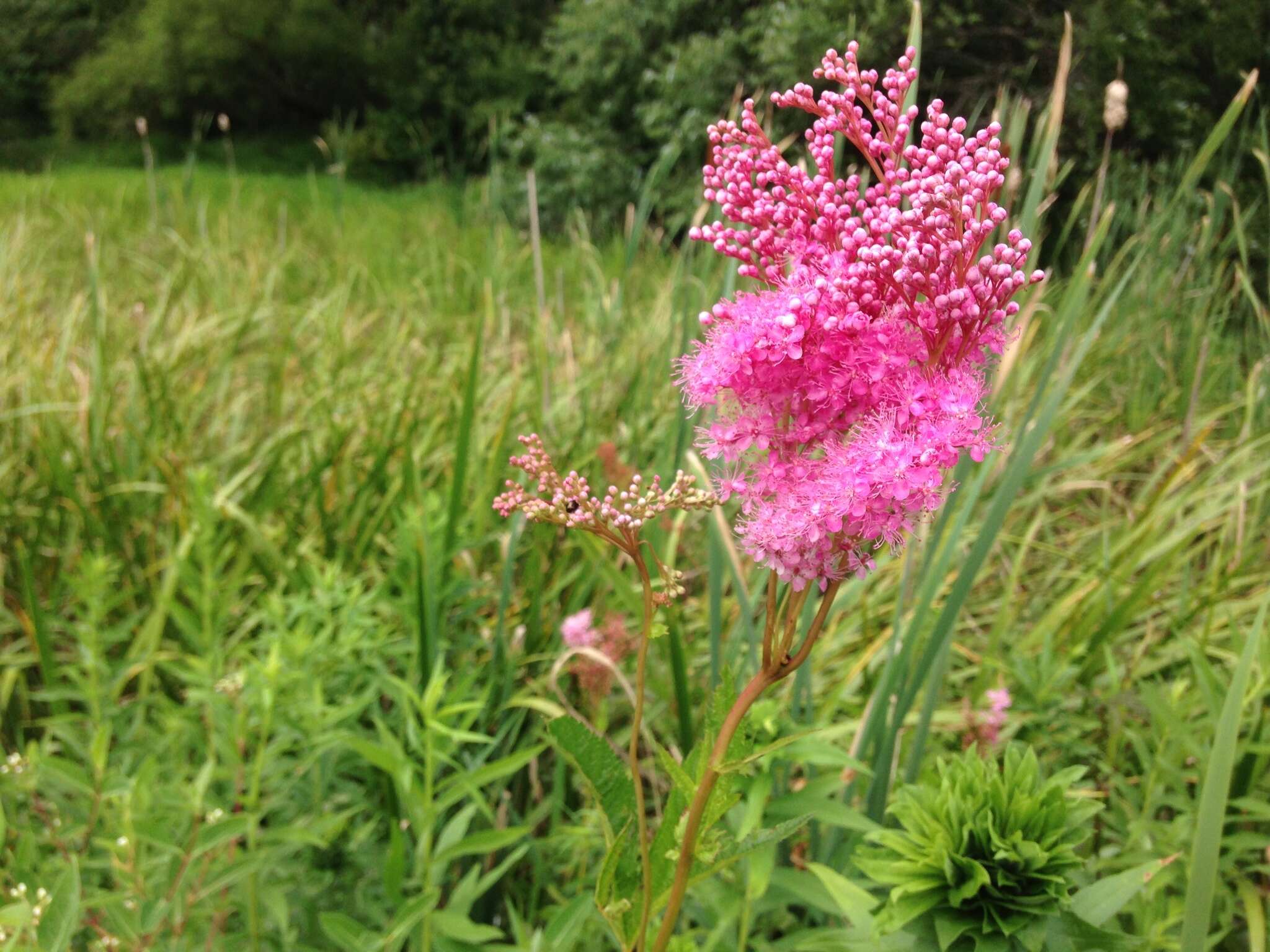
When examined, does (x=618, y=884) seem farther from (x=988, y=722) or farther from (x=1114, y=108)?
(x=1114, y=108)

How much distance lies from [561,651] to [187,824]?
72 centimetres

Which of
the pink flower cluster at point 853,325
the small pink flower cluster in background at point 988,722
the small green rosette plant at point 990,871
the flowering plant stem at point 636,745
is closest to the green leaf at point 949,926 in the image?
the small green rosette plant at point 990,871

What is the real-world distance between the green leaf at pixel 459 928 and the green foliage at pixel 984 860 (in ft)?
1.51

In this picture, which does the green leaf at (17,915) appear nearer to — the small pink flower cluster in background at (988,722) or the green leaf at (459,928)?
the green leaf at (459,928)

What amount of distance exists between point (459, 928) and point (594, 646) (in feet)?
1.89

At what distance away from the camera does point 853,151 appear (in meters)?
6.20

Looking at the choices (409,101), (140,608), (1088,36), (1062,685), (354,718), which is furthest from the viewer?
(409,101)

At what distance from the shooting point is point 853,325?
21.1 inches

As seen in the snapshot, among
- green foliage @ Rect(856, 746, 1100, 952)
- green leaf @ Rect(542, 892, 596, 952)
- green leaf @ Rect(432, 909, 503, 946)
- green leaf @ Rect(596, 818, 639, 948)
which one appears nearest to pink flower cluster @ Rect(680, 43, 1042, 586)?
green leaf @ Rect(596, 818, 639, 948)

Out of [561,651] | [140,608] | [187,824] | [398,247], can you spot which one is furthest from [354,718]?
Result: [398,247]

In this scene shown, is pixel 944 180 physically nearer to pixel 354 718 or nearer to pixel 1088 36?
pixel 354 718

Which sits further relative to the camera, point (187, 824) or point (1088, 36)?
point (1088, 36)

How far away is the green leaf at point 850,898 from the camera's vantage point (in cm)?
91

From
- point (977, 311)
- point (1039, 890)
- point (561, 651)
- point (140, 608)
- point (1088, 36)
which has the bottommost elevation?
point (140, 608)
